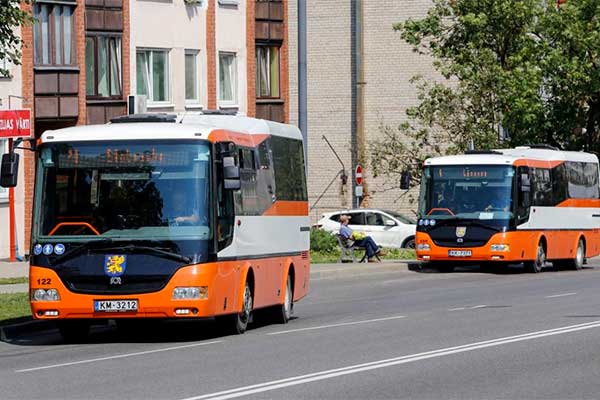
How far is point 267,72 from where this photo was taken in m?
53.7

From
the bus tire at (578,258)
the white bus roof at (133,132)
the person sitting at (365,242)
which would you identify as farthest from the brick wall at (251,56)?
the white bus roof at (133,132)

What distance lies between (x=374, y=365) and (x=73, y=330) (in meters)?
6.08

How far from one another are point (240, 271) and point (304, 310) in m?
6.01

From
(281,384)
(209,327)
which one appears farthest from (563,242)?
(281,384)

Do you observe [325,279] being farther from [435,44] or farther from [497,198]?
[435,44]

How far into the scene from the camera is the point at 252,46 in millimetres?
52250

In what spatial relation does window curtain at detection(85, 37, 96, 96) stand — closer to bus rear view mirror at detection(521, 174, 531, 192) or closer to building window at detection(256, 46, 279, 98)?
building window at detection(256, 46, 279, 98)

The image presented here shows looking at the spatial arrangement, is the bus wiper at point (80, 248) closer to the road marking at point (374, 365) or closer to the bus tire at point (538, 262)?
the road marking at point (374, 365)

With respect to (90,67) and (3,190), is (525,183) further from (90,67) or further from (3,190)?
(90,67)

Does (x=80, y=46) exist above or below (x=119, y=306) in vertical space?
above

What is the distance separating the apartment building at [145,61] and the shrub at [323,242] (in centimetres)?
475

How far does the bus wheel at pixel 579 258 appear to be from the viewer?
41.5 meters

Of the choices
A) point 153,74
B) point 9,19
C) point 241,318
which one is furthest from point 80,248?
point 153,74

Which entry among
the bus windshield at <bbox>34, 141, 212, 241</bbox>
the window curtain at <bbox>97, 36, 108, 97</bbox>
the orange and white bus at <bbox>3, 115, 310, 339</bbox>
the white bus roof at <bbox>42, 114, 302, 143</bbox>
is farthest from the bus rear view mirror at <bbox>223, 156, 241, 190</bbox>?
the window curtain at <bbox>97, 36, 108, 97</bbox>
